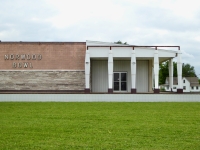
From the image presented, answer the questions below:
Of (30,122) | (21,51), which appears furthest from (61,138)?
(21,51)

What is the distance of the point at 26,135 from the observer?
8.60 metres

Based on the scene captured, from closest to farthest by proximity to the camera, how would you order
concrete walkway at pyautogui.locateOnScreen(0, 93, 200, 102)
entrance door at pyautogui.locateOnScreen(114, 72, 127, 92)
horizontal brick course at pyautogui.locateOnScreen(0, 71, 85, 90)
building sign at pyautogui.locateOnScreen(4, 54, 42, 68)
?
concrete walkway at pyautogui.locateOnScreen(0, 93, 200, 102) < horizontal brick course at pyautogui.locateOnScreen(0, 71, 85, 90) < building sign at pyautogui.locateOnScreen(4, 54, 42, 68) < entrance door at pyautogui.locateOnScreen(114, 72, 127, 92)

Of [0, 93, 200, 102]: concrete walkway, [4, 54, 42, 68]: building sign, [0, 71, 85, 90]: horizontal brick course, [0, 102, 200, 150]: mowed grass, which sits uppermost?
[4, 54, 42, 68]: building sign

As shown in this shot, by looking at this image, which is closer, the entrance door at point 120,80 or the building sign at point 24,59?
the building sign at point 24,59

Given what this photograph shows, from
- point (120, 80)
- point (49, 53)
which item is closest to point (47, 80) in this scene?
point (49, 53)

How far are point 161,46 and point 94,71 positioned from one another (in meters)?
7.29

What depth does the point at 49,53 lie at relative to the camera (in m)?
29.6

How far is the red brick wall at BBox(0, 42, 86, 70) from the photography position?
29500 mm

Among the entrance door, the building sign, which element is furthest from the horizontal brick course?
the entrance door

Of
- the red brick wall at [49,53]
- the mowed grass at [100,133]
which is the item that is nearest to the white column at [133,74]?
the red brick wall at [49,53]

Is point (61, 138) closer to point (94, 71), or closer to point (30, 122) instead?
point (30, 122)

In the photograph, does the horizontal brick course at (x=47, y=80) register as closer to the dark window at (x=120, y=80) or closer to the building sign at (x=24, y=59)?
the building sign at (x=24, y=59)

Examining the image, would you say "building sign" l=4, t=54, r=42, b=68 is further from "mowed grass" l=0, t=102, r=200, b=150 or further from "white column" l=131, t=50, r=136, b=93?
"mowed grass" l=0, t=102, r=200, b=150

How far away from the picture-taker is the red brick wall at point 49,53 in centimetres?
2950
